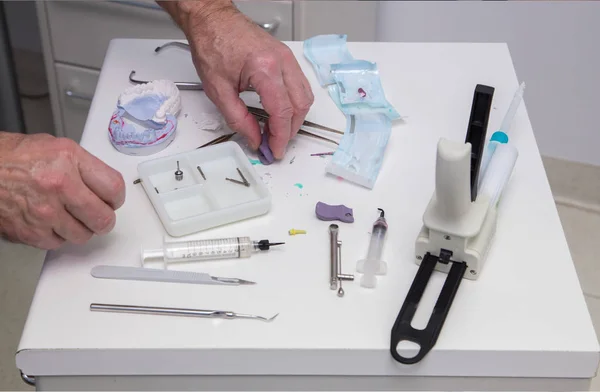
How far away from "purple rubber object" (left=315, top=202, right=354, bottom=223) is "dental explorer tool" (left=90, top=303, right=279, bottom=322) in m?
0.16

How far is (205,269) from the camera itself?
2.73 feet

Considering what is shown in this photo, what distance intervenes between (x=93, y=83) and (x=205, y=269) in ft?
3.46

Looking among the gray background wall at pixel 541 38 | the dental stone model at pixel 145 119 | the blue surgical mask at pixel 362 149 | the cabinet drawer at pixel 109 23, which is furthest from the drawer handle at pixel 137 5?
the blue surgical mask at pixel 362 149

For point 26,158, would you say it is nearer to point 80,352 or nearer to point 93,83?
point 80,352

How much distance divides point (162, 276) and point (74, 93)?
1094mm

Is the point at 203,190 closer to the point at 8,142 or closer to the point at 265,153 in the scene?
the point at 265,153

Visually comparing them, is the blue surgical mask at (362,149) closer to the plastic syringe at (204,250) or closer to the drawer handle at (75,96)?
the plastic syringe at (204,250)

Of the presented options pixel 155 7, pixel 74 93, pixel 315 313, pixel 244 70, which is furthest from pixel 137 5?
pixel 315 313

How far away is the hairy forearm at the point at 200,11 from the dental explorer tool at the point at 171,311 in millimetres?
493

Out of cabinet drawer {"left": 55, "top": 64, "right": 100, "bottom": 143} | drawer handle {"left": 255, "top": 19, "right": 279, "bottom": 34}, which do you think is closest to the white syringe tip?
drawer handle {"left": 255, "top": 19, "right": 279, "bottom": 34}

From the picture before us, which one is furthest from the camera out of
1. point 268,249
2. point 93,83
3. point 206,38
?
point 93,83

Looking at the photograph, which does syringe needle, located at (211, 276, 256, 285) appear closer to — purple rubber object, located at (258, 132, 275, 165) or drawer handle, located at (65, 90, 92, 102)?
purple rubber object, located at (258, 132, 275, 165)

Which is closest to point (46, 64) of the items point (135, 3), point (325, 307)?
point (135, 3)

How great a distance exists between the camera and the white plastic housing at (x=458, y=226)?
0.76m
